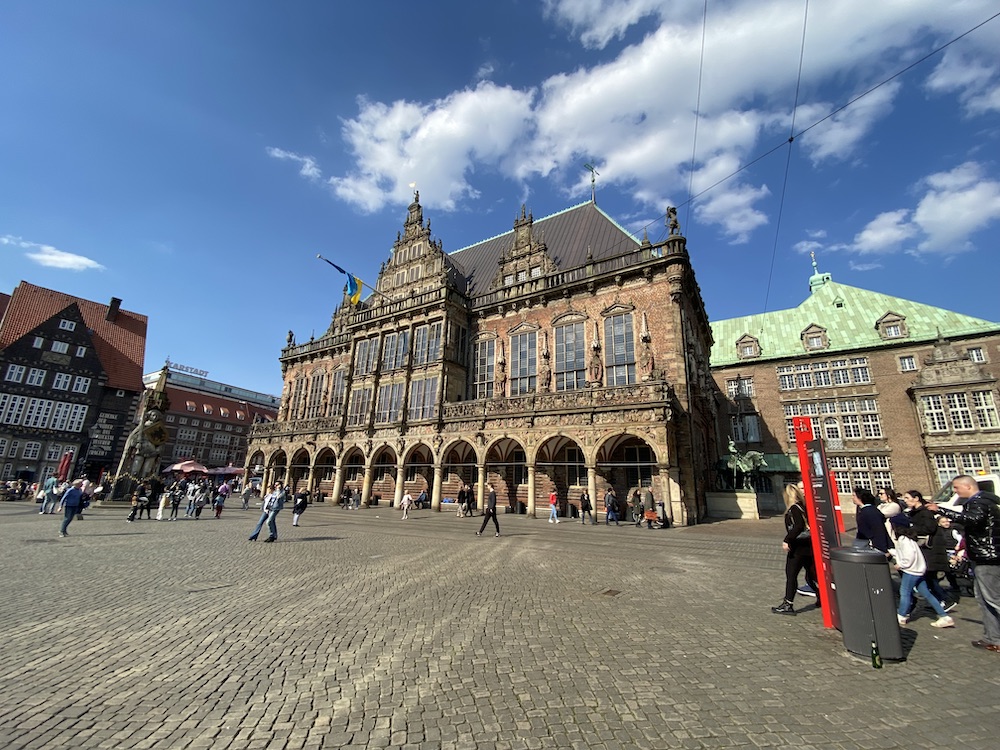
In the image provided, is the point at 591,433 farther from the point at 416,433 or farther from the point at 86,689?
the point at 86,689

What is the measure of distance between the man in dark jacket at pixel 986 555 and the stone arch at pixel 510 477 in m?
20.6

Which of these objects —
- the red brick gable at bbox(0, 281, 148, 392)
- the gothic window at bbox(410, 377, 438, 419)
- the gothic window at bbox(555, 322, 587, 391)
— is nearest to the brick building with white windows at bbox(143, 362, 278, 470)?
the red brick gable at bbox(0, 281, 148, 392)

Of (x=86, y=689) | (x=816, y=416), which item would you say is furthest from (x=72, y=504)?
(x=816, y=416)

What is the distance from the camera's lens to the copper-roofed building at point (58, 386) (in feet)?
126

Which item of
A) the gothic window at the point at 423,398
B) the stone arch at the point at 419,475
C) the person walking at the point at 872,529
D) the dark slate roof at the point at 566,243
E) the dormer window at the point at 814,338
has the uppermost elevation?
the dark slate roof at the point at 566,243

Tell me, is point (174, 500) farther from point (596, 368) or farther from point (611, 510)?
point (596, 368)

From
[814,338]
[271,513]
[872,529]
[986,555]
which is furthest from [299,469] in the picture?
[814,338]

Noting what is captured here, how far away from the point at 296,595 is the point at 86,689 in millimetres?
3210

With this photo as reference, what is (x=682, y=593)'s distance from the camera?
7.24 metres

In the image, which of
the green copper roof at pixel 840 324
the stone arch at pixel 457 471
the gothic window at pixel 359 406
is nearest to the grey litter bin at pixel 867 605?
the stone arch at pixel 457 471

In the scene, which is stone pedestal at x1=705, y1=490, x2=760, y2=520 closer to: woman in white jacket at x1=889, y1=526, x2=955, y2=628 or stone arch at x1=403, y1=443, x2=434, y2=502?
stone arch at x1=403, y1=443, x2=434, y2=502

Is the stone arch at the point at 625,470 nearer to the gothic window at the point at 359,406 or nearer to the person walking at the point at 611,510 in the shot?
the person walking at the point at 611,510

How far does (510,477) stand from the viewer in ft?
84.8

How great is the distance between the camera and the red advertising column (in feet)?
18.5
